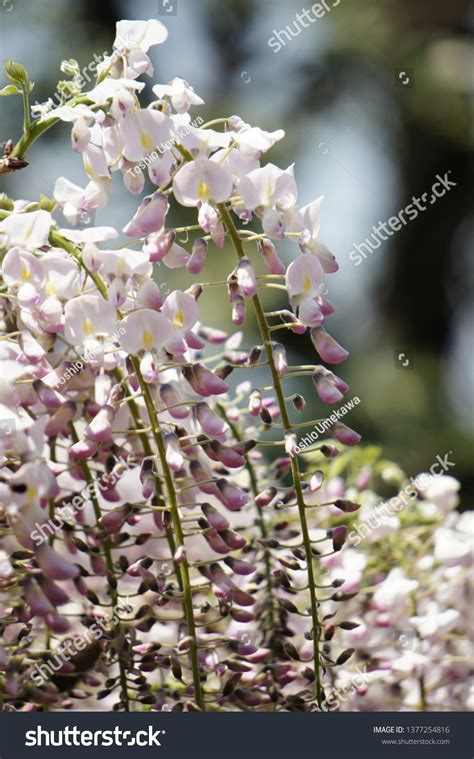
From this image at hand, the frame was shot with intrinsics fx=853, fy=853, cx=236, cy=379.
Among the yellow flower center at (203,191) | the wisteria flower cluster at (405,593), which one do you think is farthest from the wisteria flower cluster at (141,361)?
the wisteria flower cluster at (405,593)

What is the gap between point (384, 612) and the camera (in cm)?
53

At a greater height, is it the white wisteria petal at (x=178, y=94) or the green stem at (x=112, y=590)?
the white wisteria petal at (x=178, y=94)

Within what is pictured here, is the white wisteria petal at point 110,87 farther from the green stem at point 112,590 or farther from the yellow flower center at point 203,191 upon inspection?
the green stem at point 112,590

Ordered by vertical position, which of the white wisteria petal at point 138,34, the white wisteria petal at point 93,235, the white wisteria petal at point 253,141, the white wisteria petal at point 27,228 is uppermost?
Answer: the white wisteria petal at point 138,34

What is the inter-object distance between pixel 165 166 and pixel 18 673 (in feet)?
0.72

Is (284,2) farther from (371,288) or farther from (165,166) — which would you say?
(165,166)

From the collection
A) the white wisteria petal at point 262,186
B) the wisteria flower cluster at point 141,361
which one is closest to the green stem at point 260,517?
the wisteria flower cluster at point 141,361

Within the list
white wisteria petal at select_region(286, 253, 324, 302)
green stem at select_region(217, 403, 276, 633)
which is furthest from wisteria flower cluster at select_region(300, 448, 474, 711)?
white wisteria petal at select_region(286, 253, 324, 302)

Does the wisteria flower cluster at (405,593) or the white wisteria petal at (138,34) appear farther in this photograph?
the wisteria flower cluster at (405,593)

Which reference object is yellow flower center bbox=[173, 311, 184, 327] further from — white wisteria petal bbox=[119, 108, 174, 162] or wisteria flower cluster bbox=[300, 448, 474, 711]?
wisteria flower cluster bbox=[300, 448, 474, 711]

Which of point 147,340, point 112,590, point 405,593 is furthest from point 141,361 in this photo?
point 405,593

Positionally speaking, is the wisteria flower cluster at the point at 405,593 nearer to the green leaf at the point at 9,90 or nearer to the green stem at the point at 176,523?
the green stem at the point at 176,523

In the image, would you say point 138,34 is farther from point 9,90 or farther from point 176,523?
point 176,523

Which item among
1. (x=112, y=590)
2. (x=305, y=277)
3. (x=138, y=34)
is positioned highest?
(x=138, y=34)
